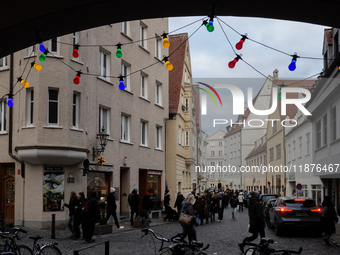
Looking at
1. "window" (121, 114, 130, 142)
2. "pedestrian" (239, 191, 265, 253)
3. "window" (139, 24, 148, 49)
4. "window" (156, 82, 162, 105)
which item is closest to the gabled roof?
"window" (156, 82, 162, 105)

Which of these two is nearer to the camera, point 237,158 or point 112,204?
point 112,204

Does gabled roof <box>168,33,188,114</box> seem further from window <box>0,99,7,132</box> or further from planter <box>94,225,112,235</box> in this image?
planter <box>94,225,112,235</box>

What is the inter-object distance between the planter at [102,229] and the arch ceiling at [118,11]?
11.3m

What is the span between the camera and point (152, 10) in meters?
7.13

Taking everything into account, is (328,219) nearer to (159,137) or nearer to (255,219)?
(255,219)

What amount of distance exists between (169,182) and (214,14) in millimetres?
29644

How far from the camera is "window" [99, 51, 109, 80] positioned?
2452 cm

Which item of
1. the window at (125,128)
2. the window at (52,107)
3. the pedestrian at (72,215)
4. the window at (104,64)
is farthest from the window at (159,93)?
the pedestrian at (72,215)

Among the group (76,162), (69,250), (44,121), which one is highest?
(44,121)

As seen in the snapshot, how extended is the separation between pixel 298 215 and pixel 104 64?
12.8 metres

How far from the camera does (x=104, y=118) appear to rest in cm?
2473

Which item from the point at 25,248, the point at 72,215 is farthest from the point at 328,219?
the point at 25,248

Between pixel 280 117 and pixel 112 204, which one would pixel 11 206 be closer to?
pixel 112 204

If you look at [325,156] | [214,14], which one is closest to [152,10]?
[214,14]
